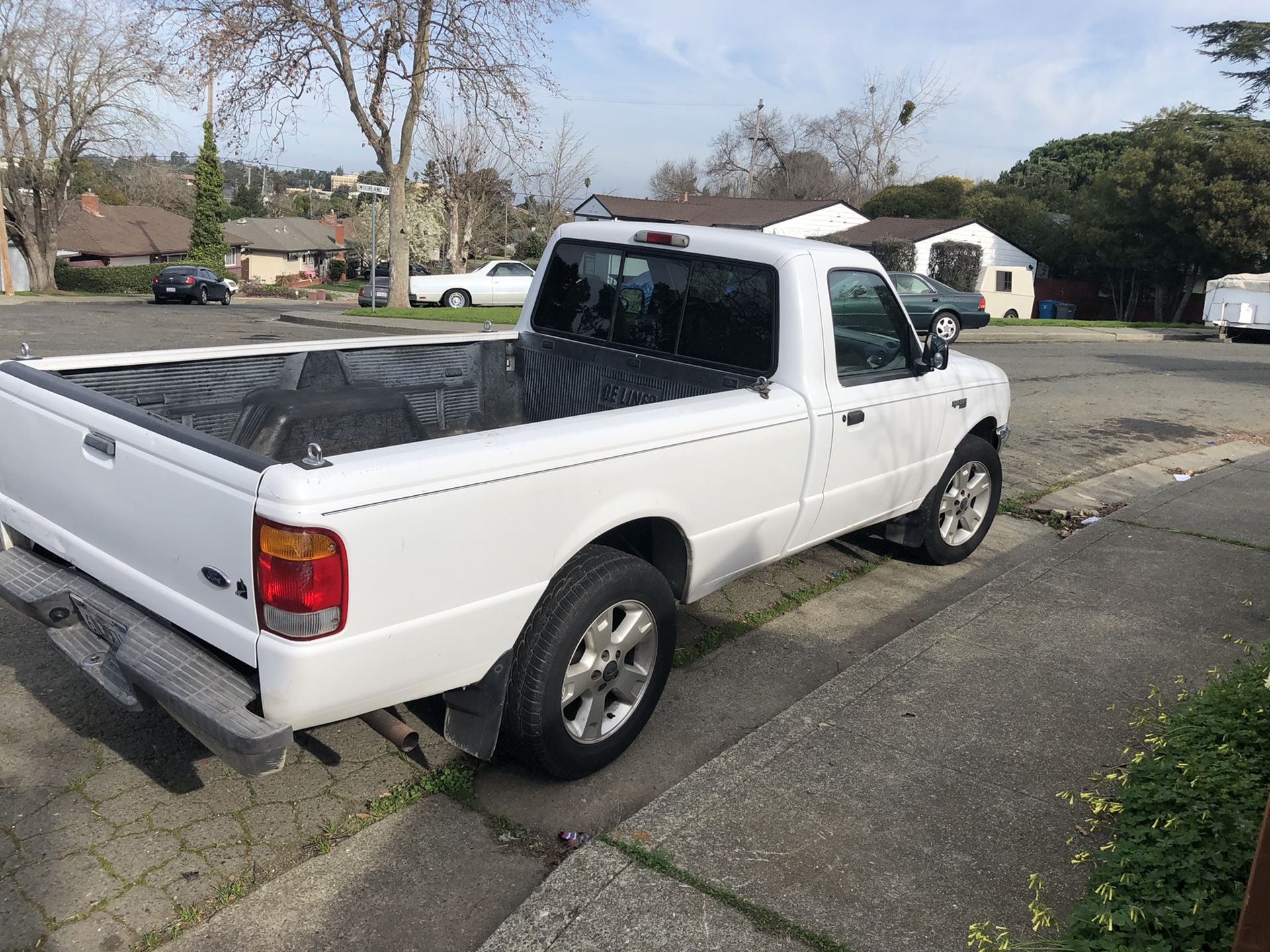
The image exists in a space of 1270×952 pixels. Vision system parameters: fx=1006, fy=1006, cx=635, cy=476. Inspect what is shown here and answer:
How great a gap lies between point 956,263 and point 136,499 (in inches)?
1560

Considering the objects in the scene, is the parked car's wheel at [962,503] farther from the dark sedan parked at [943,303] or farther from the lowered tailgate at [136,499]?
the dark sedan parked at [943,303]

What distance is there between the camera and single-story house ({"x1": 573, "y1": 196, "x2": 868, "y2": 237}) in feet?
144

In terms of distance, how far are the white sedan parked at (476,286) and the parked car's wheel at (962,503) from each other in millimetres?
23867

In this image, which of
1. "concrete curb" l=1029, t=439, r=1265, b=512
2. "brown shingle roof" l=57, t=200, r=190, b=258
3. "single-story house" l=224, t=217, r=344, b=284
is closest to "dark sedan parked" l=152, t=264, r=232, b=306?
"brown shingle roof" l=57, t=200, r=190, b=258

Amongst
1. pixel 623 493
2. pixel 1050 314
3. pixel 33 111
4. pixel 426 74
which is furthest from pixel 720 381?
pixel 33 111

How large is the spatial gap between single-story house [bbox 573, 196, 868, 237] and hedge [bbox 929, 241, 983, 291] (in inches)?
233

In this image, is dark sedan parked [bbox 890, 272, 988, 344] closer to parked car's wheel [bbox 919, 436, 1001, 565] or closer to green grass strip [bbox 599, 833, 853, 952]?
parked car's wheel [bbox 919, 436, 1001, 565]

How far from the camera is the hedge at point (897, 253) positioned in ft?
124

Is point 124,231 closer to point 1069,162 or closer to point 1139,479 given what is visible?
point 1069,162

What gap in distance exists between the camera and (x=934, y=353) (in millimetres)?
5133

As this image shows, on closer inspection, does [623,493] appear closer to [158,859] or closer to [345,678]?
[345,678]

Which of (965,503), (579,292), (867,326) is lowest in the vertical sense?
(965,503)

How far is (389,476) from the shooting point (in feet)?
8.89

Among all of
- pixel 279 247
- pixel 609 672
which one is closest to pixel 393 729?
pixel 609 672
